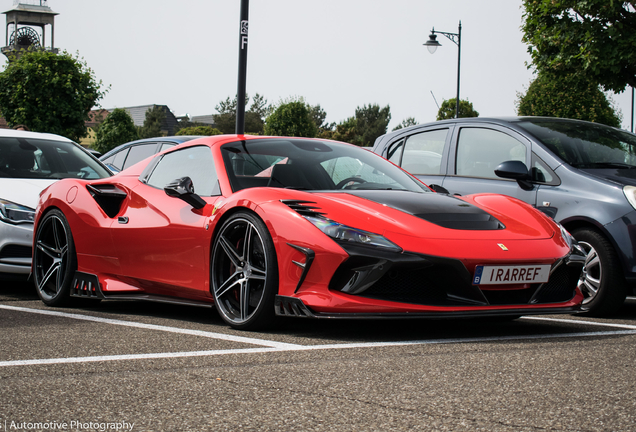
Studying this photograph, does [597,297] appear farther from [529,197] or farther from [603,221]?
[529,197]

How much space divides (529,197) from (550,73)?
511 inches

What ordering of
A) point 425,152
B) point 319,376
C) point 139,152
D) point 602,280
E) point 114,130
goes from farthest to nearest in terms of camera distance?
point 114,130, point 139,152, point 425,152, point 602,280, point 319,376

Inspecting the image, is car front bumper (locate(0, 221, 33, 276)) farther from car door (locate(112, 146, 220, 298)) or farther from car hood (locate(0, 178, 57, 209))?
car door (locate(112, 146, 220, 298))

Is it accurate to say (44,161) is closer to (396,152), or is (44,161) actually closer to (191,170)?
(191,170)

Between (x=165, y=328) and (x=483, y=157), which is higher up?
(x=483, y=157)

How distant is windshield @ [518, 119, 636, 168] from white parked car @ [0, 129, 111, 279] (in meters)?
4.44

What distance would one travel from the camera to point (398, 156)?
775cm

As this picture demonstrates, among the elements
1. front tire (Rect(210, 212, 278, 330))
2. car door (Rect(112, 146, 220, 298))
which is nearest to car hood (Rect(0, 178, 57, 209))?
car door (Rect(112, 146, 220, 298))

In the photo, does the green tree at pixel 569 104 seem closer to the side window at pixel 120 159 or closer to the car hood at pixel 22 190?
the side window at pixel 120 159

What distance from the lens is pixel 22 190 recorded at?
7070 millimetres

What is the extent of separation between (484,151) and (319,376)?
4.17 metres

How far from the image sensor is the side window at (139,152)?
10539 millimetres

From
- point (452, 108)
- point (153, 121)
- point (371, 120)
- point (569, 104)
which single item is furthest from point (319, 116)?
point (569, 104)

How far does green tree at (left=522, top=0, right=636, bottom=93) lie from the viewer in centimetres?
1541
